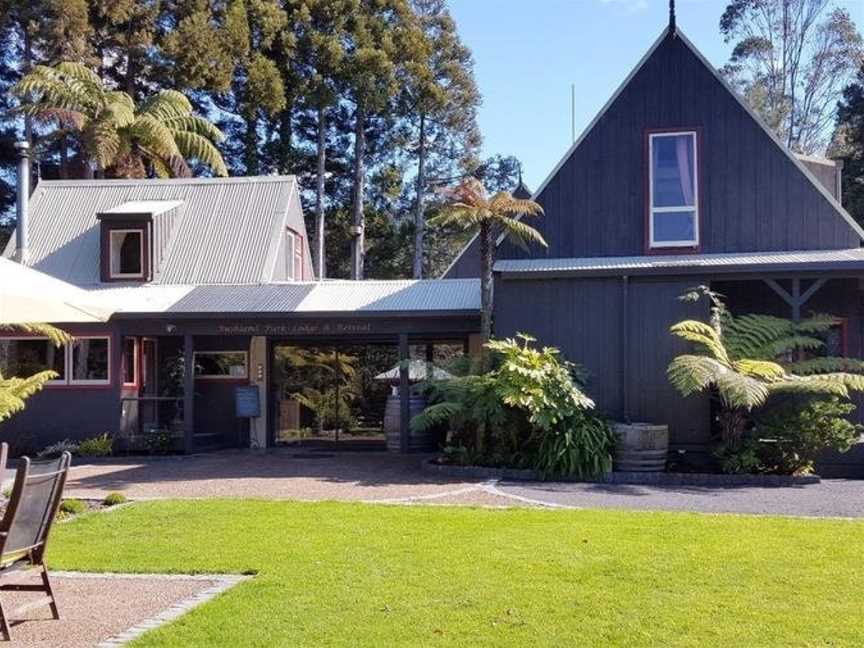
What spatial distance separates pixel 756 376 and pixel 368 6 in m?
26.9

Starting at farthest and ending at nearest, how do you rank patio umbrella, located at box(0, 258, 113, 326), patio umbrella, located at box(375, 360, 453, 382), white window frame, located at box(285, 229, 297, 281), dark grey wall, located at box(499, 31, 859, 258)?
white window frame, located at box(285, 229, 297, 281), dark grey wall, located at box(499, 31, 859, 258), patio umbrella, located at box(375, 360, 453, 382), patio umbrella, located at box(0, 258, 113, 326)

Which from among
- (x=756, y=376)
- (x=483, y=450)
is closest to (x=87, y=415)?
(x=483, y=450)

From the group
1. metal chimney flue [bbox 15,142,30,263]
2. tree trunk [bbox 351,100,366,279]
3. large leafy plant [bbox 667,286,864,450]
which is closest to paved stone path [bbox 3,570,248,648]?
large leafy plant [bbox 667,286,864,450]

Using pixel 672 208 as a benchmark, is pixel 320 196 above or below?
above

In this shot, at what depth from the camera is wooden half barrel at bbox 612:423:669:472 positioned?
13.9m

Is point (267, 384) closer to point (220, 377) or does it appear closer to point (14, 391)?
point (220, 377)

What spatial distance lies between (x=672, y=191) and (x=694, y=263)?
247 cm

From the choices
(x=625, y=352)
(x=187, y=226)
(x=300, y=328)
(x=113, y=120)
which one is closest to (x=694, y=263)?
(x=625, y=352)

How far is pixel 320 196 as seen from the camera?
3534 cm

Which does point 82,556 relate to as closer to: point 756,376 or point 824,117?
point 756,376

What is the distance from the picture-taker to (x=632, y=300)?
1516 centimetres

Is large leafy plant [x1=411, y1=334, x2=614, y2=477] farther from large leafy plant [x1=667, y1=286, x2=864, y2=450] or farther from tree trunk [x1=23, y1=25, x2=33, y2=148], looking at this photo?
tree trunk [x1=23, y1=25, x2=33, y2=148]

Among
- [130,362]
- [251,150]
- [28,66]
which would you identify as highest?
[28,66]

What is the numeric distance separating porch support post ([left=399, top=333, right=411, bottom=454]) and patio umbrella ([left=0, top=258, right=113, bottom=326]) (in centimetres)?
876
